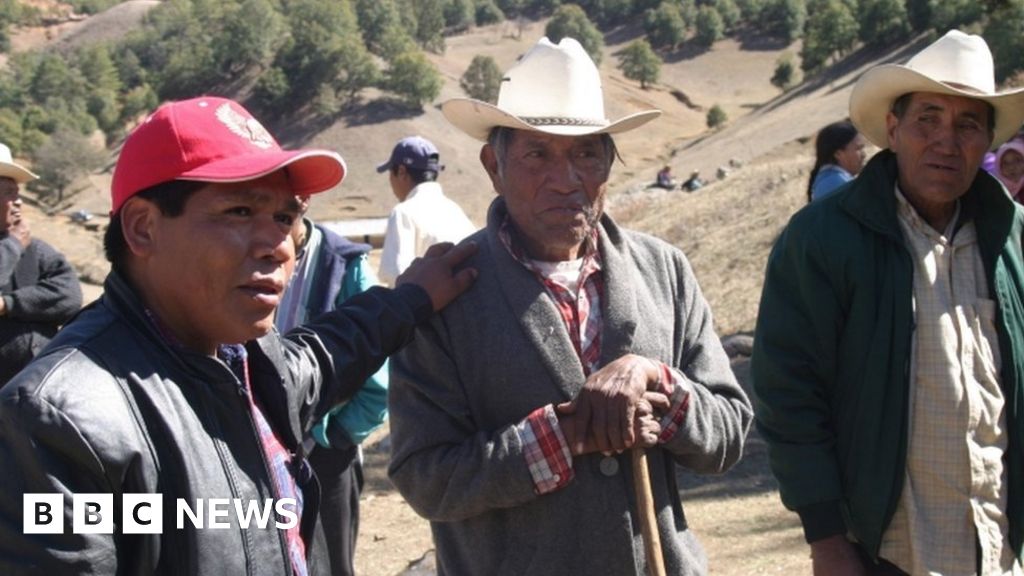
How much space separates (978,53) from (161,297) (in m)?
2.34

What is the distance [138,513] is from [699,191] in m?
24.0

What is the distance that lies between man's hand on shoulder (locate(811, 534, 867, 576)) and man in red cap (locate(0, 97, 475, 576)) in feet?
4.61

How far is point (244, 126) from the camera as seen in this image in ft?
6.68

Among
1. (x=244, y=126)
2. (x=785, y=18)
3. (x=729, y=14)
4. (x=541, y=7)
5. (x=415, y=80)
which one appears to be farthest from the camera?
(x=541, y=7)

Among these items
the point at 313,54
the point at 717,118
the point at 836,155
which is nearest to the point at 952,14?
the point at 717,118

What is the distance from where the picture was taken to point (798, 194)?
1770cm

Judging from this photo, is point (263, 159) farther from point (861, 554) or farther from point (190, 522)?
point (861, 554)

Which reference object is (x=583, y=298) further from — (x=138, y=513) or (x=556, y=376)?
(x=138, y=513)

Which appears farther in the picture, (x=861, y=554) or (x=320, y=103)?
(x=320, y=103)

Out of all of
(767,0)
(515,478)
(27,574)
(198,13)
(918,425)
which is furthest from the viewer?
(198,13)

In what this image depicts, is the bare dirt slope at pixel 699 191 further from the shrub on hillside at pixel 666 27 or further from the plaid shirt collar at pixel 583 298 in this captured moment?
the plaid shirt collar at pixel 583 298

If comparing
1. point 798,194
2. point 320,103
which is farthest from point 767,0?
point 798,194

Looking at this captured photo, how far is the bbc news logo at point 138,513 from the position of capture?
161cm

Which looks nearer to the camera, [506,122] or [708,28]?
[506,122]
